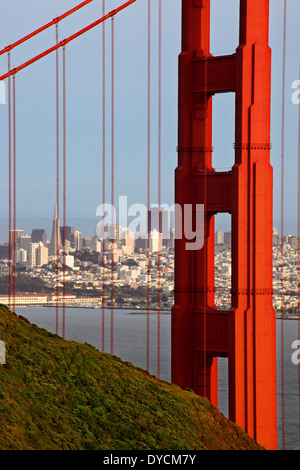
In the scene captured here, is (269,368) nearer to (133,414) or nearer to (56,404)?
(133,414)

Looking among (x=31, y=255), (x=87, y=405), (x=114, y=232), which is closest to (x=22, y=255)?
(x=31, y=255)

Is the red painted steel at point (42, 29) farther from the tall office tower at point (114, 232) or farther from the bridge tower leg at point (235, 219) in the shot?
the tall office tower at point (114, 232)

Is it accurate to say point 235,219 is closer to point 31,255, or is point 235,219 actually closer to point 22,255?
point 31,255

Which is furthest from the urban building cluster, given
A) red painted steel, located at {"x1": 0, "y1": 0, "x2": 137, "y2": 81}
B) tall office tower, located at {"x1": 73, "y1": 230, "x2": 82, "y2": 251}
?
red painted steel, located at {"x1": 0, "y1": 0, "x2": 137, "y2": 81}

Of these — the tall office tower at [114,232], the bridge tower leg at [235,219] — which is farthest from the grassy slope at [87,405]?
the tall office tower at [114,232]

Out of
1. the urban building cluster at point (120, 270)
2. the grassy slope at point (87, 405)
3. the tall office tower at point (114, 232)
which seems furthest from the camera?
the urban building cluster at point (120, 270)
